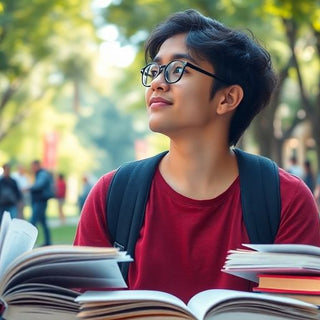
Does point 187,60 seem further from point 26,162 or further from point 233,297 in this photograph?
point 26,162


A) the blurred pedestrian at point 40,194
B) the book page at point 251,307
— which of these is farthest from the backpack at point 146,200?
the blurred pedestrian at point 40,194

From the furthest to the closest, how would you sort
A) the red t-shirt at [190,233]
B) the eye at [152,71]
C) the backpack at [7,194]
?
1. the backpack at [7,194]
2. the eye at [152,71]
3. the red t-shirt at [190,233]

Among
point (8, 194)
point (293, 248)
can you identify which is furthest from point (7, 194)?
point (293, 248)

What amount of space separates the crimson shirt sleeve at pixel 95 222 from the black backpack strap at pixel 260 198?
15.0 inches

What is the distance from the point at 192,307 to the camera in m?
2.15

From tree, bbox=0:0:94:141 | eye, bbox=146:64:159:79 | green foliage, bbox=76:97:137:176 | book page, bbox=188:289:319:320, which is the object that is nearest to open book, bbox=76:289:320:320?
book page, bbox=188:289:319:320

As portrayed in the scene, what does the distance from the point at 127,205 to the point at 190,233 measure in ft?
0.62

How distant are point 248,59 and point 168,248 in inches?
23.6

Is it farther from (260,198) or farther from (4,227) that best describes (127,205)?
(4,227)

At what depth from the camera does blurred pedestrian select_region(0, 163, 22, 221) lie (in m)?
15.0

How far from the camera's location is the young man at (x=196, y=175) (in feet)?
8.81

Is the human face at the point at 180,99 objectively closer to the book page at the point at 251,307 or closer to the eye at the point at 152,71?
the eye at the point at 152,71

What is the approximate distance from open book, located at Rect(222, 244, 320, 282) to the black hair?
2.22ft

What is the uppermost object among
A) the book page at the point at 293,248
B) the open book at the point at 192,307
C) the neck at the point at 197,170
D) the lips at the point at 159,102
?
the lips at the point at 159,102
